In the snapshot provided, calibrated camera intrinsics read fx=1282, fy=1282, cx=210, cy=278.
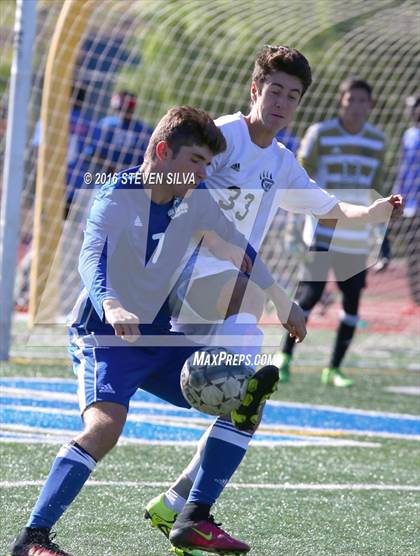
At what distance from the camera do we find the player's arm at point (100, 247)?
3979 millimetres

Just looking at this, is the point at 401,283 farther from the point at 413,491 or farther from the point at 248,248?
the point at 248,248

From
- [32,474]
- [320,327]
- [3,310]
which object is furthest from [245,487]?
[320,327]

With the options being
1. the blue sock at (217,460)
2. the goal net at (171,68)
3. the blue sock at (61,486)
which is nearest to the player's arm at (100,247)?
the blue sock at (61,486)

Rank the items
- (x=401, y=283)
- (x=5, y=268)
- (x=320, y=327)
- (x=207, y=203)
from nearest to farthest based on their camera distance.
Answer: (x=207, y=203) < (x=5, y=268) < (x=320, y=327) < (x=401, y=283)

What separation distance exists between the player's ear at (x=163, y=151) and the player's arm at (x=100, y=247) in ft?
0.68

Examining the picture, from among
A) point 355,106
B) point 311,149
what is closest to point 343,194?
point 311,149

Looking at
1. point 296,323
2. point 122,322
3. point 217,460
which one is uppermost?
point 122,322

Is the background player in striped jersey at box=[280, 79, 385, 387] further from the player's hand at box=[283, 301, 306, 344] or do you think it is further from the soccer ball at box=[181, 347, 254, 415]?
the soccer ball at box=[181, 347, 254, 415]

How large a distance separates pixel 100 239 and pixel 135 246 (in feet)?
0.57

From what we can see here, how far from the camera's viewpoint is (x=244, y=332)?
14.9ft

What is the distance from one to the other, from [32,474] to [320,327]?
6868mm

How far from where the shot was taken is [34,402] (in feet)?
24.0

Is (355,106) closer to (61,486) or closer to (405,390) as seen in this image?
(405,390)

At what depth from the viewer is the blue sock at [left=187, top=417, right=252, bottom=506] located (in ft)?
13.9
